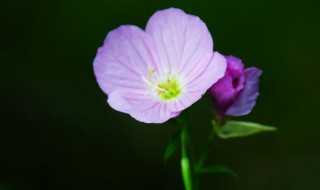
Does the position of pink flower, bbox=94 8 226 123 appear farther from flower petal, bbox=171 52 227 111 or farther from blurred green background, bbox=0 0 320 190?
blurred green background, bbox=0 0 320 190

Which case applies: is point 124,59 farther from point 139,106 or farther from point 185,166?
point 185,166

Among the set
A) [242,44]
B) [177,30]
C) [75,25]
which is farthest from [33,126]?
[177,30]

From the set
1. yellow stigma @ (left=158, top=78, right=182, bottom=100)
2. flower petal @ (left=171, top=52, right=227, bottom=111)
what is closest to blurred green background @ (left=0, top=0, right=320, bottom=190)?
yellow stigma @ (left=158, top=78, right=182, bottom=100)

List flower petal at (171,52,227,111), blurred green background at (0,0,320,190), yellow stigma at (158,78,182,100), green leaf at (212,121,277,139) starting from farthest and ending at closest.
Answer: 1. blurred green background at (0,0,320,190)
2. yellow stigma at (158,78,182,100)
3. green leaf at (212,121,277,139)
4. flower petal at (171,52,227,111)

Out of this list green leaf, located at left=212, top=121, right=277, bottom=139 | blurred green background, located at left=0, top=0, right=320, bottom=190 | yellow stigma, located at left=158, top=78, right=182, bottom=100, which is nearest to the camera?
green leaf, located at left=212, top=121, right=277, bottom=139

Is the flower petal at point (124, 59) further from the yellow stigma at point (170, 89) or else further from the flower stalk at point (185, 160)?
the flower stalk at point (185, 160)

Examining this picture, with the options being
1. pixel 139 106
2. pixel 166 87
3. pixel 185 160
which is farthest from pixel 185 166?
pixel 166 87

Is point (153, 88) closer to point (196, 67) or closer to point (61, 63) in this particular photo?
point (196, 67)
